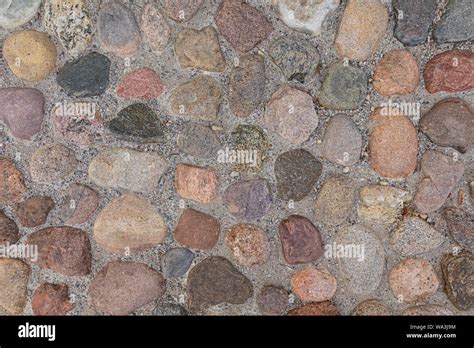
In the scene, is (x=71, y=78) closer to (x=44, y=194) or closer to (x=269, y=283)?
(x=44, y=194)

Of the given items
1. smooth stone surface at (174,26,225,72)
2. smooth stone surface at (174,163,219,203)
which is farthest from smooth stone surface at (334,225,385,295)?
smooth stone surface at (174,26,225,72)

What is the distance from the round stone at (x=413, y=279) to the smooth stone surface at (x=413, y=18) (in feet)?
2.03

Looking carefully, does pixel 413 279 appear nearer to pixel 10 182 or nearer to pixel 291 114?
pixel 291 114

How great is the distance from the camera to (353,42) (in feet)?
5.14

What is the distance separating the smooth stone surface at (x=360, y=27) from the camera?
5.09 ft

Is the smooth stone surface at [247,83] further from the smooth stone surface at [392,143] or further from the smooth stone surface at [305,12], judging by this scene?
the smooth stone surface at [392,143]

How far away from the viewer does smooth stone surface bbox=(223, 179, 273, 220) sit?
163cm

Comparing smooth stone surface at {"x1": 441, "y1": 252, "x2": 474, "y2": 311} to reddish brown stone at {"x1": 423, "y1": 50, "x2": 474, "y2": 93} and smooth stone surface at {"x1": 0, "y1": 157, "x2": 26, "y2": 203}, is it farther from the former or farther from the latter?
smooth stone surface at {"x1": 0, "y1": 157, "x2": 26, "y2": 203}

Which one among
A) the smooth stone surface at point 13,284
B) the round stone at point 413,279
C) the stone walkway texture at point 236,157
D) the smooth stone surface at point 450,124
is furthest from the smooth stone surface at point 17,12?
the round stone at point 413,279

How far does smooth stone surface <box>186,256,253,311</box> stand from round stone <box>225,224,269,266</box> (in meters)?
0.04

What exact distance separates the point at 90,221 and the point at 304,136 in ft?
2.11

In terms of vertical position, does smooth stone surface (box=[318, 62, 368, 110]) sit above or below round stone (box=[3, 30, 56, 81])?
→ below

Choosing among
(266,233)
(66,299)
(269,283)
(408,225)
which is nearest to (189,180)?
(266,233)

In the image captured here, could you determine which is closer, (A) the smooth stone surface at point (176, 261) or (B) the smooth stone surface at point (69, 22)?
(B) the smooth stone surface at point (69, 22)
